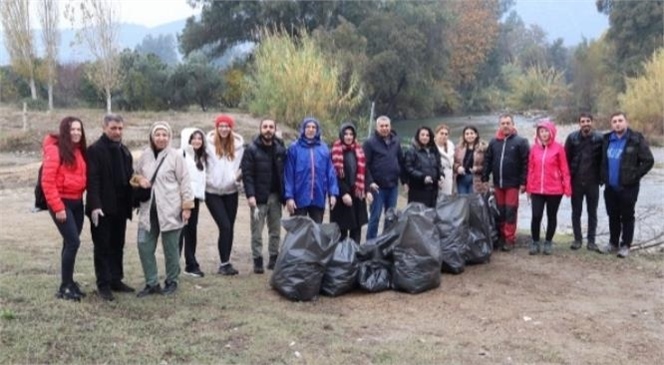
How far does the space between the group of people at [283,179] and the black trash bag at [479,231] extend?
0.44 m

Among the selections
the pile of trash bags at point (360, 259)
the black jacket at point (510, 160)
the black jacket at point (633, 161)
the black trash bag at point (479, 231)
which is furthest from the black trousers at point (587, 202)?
the pile of trash bags at point (360, 259)

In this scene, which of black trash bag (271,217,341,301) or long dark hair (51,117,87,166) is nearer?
long dark hair (51,117,87,166)

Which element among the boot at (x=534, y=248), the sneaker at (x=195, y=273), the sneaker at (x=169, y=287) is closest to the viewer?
the sneaker at (x=169, y=287)

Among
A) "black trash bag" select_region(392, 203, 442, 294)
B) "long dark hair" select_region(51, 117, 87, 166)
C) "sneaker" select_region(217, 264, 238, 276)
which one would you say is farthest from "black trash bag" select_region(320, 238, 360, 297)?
"long dark hair" select_region(51, 117, 87, 166)

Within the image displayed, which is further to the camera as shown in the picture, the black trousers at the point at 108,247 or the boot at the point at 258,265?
the boot at the point at 258,265

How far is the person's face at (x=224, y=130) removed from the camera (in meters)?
6.09

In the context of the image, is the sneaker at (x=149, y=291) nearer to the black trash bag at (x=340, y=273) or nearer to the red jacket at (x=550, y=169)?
the black trash bag at (x=340, y=273)

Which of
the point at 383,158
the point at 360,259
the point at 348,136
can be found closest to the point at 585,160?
the point at 383,158

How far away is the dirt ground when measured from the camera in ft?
14.6

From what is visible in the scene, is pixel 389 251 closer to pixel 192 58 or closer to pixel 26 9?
pixel 26 9

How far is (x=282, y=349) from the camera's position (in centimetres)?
428

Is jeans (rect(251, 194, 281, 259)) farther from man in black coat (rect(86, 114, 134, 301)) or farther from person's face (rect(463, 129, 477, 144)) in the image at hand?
person's face (rect(463, 129, 477, 144))

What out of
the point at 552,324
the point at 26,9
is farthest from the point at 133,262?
the point at 26,9

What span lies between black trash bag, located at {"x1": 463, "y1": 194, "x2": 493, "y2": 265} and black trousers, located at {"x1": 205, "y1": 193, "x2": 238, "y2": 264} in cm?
232
